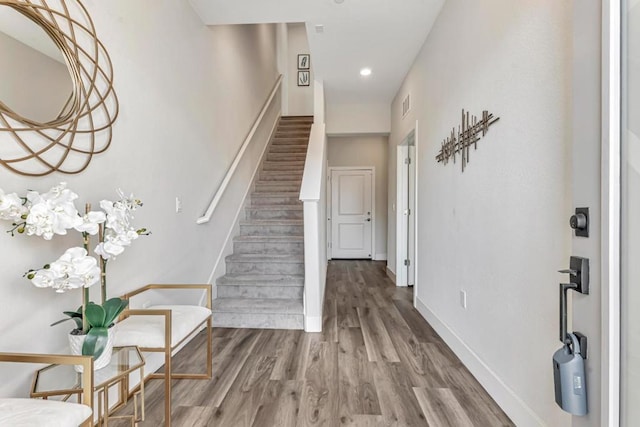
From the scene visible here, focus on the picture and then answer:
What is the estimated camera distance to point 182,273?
98.9 inches

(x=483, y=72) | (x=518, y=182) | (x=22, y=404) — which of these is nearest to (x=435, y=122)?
(x=483, y=72)

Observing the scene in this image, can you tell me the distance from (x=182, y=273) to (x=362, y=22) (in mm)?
2677

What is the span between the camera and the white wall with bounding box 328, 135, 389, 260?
6.61m

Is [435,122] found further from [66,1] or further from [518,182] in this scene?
[66,1]

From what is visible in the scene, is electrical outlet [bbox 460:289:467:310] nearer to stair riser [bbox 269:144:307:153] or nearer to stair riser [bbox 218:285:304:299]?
stair riser [bbox 218:285:304:299]

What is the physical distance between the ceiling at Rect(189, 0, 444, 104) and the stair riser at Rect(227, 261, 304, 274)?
233 centimetres

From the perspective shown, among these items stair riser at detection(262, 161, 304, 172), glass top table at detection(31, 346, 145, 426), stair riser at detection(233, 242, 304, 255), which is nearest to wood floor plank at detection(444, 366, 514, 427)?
glass top table at detection(31, 346, 145, 426)

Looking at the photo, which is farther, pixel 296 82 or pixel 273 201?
pixel 296 82

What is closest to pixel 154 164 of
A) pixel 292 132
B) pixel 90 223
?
pixel 90 223

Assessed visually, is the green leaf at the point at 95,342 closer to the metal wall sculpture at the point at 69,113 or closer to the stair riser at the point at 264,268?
the metal wall sculpture at the point at 69,113

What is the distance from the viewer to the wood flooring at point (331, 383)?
1622 mm

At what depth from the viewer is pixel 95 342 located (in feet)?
4.09

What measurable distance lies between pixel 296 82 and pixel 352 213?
10.4 ft

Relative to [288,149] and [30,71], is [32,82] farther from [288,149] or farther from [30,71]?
[288,149]
